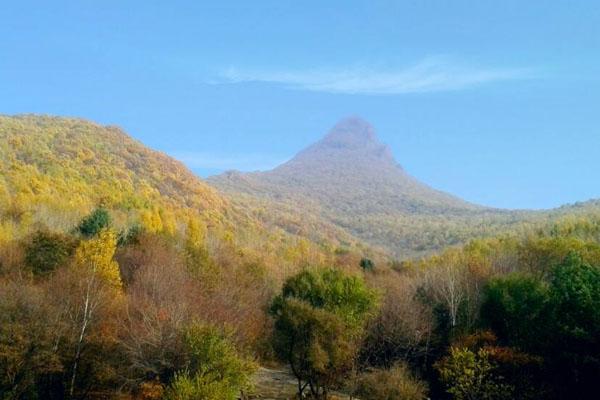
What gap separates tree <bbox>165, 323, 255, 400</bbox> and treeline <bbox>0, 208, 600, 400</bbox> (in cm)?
6

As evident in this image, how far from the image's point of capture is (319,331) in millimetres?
26891

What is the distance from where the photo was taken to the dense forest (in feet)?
79.7

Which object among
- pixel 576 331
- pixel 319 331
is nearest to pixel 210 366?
pixel 319 331

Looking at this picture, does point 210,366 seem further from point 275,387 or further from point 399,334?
point 399,334

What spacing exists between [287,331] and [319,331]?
1.78 m

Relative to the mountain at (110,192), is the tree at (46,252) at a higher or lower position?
lower

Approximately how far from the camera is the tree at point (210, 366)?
20672 mm

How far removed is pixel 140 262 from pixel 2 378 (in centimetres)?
2006

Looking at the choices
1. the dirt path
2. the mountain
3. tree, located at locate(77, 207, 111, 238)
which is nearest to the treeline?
the dirt path

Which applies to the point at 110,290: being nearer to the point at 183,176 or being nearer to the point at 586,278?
the point at 586,278

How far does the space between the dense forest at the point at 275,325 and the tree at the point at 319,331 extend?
0.09m

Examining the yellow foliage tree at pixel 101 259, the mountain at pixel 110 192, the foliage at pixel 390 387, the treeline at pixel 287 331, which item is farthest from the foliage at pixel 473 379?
the mountain at pixel 110 192

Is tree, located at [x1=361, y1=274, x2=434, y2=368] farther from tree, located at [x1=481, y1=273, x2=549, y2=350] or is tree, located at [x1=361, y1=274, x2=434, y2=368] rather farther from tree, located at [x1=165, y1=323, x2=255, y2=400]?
tree, located at [x1=165, y1=323, x2=255, y2=400]

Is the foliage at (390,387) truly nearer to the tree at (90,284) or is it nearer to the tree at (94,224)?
the tree at (90,284)
